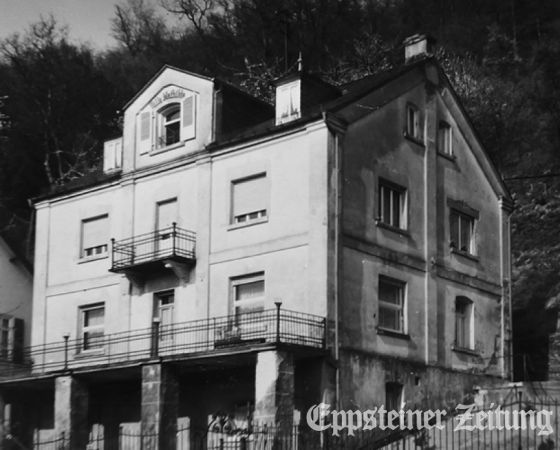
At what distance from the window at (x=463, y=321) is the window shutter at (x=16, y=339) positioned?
625 inches

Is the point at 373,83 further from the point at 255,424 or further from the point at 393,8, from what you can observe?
the point at 393,8

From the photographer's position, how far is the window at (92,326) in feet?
119

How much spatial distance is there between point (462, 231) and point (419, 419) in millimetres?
7466

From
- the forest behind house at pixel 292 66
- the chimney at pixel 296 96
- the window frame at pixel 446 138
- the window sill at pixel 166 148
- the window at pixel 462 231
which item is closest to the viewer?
the chimney at pixel 296 96

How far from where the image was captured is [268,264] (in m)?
31.9

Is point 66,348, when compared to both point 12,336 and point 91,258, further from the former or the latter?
point 12,336

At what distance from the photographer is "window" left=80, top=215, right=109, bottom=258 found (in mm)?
37125

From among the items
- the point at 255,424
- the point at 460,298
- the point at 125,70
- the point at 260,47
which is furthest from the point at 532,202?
the point at 125,70

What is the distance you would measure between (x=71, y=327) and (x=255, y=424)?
10.5 metres

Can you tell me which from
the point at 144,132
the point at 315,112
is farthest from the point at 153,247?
the point at 315,112

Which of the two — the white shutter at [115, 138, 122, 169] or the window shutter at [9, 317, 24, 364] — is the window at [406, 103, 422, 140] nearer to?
the white shutter at [115, 138, 122, 169]

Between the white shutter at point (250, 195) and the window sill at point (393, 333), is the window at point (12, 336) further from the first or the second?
the window sill at point (393, 333)

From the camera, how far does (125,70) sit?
67250 millimetres

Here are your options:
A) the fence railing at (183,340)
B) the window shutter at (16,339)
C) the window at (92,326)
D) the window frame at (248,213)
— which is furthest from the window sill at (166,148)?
the window shutter at (16,339)
